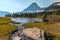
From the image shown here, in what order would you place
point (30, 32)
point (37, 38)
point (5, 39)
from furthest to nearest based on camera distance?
point (5, 39)
point (30, 32)
point (37, 38)

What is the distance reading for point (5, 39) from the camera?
112ft

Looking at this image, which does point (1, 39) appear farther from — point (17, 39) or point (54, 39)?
point (54, 39)

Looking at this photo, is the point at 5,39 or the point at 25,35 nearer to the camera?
Answer: the point at 25,35

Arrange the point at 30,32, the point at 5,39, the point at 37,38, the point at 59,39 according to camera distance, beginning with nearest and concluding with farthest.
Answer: the point at 37,38 < the point at 30,32 < the point at 59,39 < the point at 5,39

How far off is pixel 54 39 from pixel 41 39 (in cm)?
730

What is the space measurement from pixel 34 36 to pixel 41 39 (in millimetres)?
1241

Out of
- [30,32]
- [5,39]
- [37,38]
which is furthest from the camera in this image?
[5,39]

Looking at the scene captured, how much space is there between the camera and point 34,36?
26.2m

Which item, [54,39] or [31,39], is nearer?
[31,39]

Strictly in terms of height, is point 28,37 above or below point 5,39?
above

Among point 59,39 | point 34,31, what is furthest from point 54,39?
point 34,31

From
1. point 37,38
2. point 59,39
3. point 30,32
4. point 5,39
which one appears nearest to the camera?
point 37,38

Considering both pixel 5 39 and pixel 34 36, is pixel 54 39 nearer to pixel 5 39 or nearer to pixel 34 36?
pixel 34 36

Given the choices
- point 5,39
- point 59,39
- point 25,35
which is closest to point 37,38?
point 25,35
